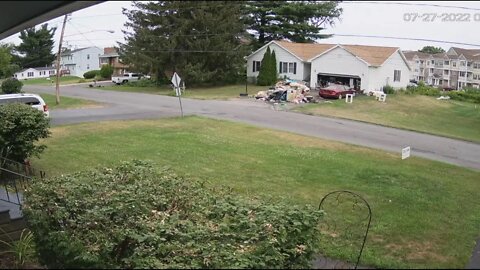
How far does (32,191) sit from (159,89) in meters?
27.7

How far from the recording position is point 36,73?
5141cm

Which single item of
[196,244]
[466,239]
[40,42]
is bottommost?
[466,239]

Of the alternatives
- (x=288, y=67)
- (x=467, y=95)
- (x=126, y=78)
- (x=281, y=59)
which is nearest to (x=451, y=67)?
(x=467, y=95)

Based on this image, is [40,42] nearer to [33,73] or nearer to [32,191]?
[33,73]

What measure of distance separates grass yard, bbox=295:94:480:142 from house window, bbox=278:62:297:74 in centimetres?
743

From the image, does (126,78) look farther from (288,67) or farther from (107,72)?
(288,67)

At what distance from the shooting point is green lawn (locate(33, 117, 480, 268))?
6.86m

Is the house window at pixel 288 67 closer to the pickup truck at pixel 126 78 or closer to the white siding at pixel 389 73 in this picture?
the white siding at pixel 389 73

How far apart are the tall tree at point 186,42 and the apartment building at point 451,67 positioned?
5376mm

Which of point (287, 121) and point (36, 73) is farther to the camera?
point (36, 73)

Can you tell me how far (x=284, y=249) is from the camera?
425cm

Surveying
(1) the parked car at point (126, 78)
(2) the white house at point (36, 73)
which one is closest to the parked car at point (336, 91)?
(1) the parked car at point (126, 78)

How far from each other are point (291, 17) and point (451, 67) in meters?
5.69

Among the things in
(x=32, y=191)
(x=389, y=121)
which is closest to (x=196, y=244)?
(x=32, y=191)
